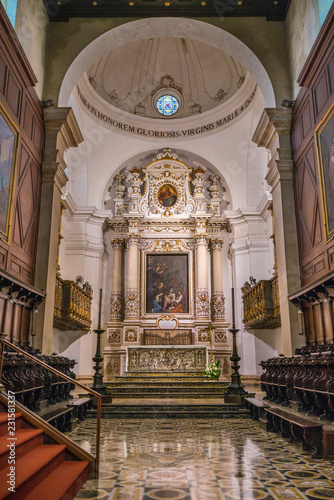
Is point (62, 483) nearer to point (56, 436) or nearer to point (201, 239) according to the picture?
point (56, 436)

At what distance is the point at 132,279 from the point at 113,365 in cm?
320

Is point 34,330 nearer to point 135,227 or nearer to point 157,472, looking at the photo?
point 157,472

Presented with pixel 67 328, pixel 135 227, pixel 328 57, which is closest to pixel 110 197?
pixel 135 227

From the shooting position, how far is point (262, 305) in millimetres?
12266

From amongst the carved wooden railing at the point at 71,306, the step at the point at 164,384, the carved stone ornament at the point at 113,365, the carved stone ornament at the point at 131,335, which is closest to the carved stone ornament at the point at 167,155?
the carved wooden railing at the point at 71,306

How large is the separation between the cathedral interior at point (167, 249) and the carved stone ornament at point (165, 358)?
0.07 m

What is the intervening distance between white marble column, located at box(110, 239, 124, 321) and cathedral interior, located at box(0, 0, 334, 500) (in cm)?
8

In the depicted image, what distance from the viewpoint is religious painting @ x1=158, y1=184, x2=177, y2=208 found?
17.3m

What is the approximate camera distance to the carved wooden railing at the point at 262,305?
1177 cm

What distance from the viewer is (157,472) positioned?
3904 millimetres

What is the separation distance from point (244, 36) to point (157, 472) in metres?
9.85

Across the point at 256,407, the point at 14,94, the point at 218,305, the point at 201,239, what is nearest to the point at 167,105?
the point at 201,239

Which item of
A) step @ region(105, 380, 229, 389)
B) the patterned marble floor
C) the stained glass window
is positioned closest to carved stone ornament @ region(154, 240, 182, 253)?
the stained glass window

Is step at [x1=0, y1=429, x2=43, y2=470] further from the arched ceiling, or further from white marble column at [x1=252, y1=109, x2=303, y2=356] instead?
the arched ceiling
